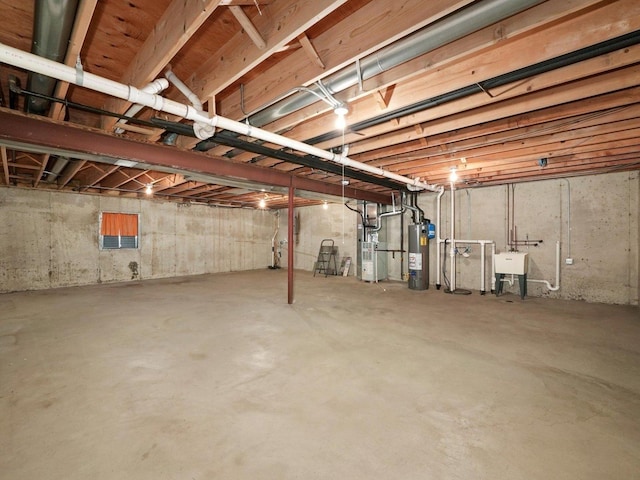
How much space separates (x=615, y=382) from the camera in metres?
2.25

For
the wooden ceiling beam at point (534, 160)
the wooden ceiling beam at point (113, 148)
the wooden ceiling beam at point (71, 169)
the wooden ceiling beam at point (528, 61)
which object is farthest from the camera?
the wooden ceiling beam at point (71, 169)

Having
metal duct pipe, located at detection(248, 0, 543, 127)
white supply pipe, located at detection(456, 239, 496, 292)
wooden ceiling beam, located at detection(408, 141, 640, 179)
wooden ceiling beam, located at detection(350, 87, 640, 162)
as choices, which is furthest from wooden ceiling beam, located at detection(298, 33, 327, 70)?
white supply pipe, located at detection(456, 239, 496, 292)

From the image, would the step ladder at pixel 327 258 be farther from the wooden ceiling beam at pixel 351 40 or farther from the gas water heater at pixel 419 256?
the wooden ceiling beam at pixel 351 40

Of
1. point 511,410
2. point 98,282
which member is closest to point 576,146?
point 511,410

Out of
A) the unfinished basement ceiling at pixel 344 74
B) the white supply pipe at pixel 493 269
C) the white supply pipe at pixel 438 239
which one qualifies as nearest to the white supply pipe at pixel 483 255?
the white supply pipe at pixel 493 269

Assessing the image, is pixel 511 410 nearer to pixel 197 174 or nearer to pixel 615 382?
pixel 615 382

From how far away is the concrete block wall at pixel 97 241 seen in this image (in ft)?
19.6

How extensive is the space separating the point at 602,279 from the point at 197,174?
6887 millimetres

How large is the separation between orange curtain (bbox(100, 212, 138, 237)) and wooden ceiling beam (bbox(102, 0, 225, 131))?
20.7ft

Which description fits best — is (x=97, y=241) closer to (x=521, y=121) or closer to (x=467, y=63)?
(x=467, y=63)

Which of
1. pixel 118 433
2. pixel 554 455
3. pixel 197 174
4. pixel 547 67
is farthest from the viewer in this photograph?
pixel 197 174

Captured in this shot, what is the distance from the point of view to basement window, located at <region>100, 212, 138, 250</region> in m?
7.05

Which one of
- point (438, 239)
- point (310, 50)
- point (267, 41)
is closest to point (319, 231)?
point (438, 239)

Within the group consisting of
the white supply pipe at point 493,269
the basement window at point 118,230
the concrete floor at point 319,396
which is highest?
the basement window at point 118,230
